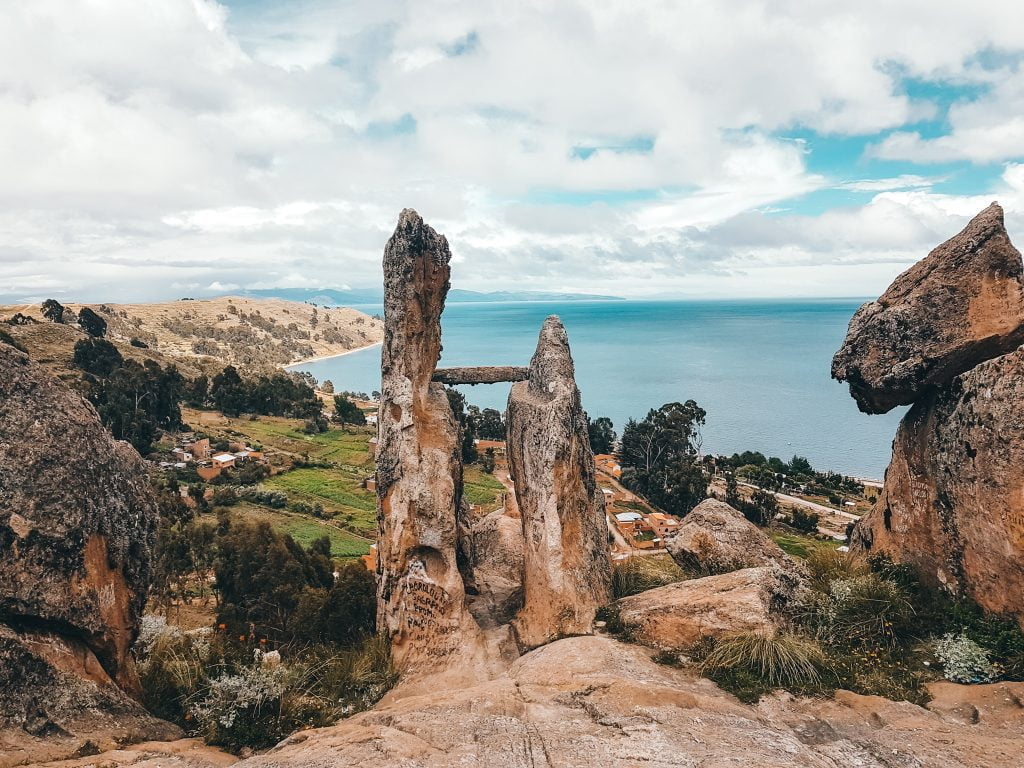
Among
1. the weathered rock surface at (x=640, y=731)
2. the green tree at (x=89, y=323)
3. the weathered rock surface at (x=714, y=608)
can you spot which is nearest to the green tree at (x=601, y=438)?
the weathered rock surface at (x=714, y=608)

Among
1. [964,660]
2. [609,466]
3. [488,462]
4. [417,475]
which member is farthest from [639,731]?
[609,466]

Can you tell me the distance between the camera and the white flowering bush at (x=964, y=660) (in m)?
9.45

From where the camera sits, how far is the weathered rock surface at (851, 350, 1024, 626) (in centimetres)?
1020

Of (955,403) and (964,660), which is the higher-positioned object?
(955,403)

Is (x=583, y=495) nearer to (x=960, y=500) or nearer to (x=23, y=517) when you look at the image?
(x=960, y=500)

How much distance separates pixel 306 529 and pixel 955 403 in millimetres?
34035

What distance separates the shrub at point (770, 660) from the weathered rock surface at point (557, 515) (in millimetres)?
2799

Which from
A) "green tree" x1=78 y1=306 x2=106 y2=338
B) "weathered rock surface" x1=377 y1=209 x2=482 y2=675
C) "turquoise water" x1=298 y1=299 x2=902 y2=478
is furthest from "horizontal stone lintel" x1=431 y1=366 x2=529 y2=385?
"green tree" x1=78 y1=306 x2=106 y2=338

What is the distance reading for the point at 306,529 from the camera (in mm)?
37781

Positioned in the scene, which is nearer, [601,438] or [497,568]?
[497,568]

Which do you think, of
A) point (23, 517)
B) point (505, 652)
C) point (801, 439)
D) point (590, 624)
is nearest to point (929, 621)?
point (590, 624)

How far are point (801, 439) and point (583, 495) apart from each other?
8495 centimetres

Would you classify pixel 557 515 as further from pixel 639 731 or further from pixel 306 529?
pixel 306 529

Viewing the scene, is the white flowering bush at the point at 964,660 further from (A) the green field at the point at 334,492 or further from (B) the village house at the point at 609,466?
(B) the village house at the point at 609,466
